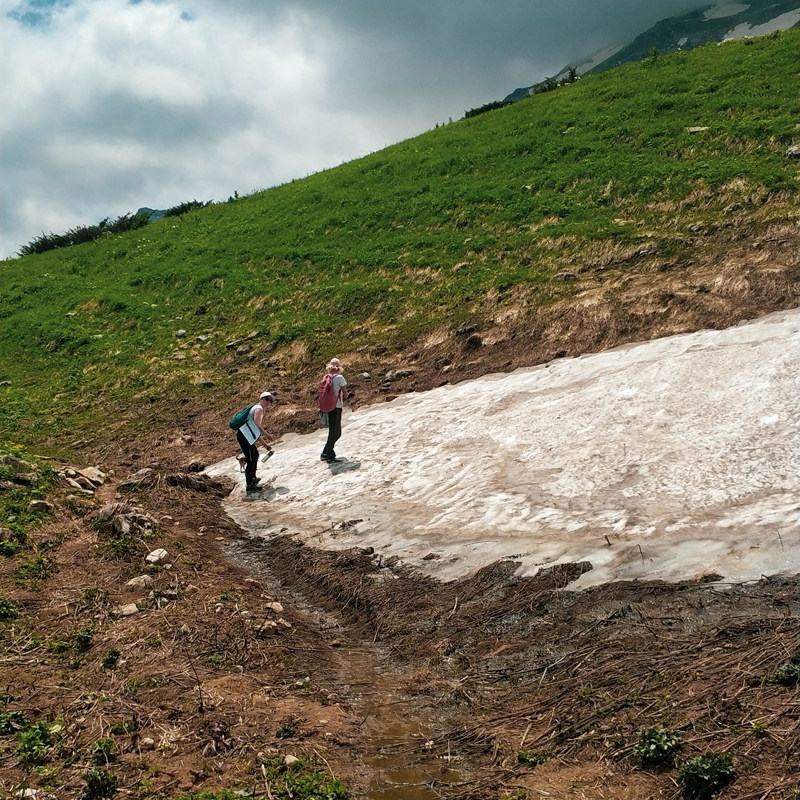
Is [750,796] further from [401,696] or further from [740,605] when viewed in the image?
[401,696]

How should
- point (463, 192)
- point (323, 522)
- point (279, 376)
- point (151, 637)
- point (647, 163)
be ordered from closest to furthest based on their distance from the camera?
point (151, 637) < point (323, 522) < point (279, 376) < point (647, 163) < point (463, 192)

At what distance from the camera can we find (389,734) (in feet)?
21.3

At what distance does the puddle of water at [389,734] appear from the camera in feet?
18.8

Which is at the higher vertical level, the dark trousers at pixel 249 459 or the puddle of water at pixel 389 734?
the dark trousers at pixel 249 459

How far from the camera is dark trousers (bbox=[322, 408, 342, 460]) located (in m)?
15.3

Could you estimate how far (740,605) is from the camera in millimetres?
6895

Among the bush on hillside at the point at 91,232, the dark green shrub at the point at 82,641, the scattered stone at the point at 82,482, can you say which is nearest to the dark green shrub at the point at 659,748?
the dark green shrub at the point at 82,641

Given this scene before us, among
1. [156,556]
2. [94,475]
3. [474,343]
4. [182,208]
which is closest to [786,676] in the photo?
[156,556]

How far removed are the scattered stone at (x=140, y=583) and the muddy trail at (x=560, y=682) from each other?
2.26m

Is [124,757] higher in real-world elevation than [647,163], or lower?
lower

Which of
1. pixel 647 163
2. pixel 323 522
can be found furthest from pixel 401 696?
pixel 647 163

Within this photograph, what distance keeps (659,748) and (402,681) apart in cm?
296

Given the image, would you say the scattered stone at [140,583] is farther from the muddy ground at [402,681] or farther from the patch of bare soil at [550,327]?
the patch of bare soil at [550,327]

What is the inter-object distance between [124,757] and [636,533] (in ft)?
20.9
